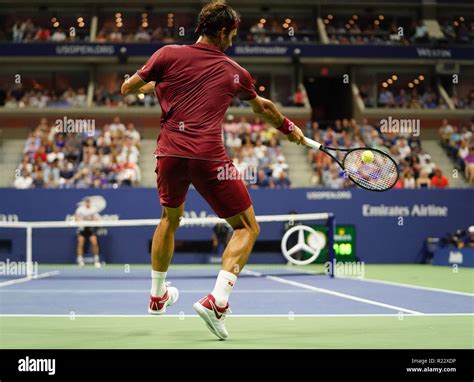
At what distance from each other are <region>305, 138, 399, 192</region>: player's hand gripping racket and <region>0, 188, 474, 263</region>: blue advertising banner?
12392 mm

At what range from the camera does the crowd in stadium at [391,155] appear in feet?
68.4

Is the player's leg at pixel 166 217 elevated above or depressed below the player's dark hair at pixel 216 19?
below

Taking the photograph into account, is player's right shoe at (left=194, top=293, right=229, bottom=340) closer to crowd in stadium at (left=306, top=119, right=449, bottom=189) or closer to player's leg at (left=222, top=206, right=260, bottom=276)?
player's leg at (left=222, top=206, right=260, bottom=276)

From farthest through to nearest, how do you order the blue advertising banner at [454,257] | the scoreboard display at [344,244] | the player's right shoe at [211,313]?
the scoreboard display at [344,244] → the blue advertising banner at [454,257] → the player's right shoe at [211,313]

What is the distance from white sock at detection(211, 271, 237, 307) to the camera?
5.86 meters

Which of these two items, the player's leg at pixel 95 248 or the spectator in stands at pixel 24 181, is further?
the spectator in stands at pixel 24 181

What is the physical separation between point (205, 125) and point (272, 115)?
0.61 m

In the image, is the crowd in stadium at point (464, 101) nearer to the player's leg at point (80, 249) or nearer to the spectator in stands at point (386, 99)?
the spectator in stands at point (386, 99)

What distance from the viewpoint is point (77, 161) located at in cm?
2078

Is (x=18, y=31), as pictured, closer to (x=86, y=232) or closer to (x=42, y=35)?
(x=42, y=35)
